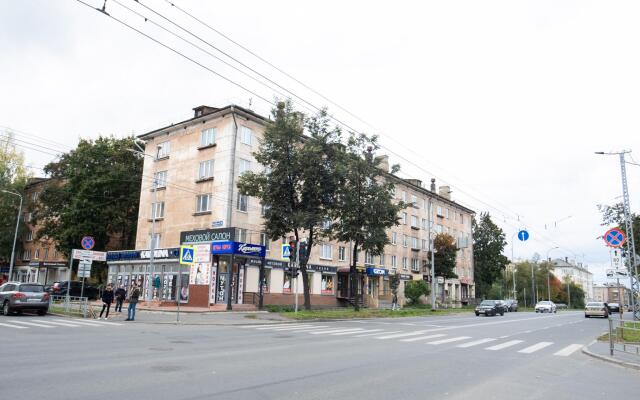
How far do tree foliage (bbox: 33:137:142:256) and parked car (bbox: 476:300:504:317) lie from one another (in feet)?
110

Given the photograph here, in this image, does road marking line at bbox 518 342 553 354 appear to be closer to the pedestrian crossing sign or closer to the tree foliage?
the pedestrian crossing sign

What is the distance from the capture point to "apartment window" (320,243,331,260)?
134 ft

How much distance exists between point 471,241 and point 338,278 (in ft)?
111

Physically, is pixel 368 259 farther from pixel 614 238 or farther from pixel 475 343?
pixel 475 343

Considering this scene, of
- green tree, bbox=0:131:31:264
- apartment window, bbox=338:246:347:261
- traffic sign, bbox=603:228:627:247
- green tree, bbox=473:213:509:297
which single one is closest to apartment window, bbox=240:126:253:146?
apartment window, bbox=338:246:347:261

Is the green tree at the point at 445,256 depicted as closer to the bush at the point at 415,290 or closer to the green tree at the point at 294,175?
the bush at the point at 415,290

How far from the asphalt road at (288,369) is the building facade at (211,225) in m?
17.5

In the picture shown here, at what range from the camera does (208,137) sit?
3597cm

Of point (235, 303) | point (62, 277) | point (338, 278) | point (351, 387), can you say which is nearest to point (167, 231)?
point (235, 303)

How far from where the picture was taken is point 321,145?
28.8m

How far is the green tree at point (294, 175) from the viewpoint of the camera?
27.9m

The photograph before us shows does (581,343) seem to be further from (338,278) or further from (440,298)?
(440,298)

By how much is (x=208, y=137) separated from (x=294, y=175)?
35.5 ft

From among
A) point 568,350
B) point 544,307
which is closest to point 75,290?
point 568,350
